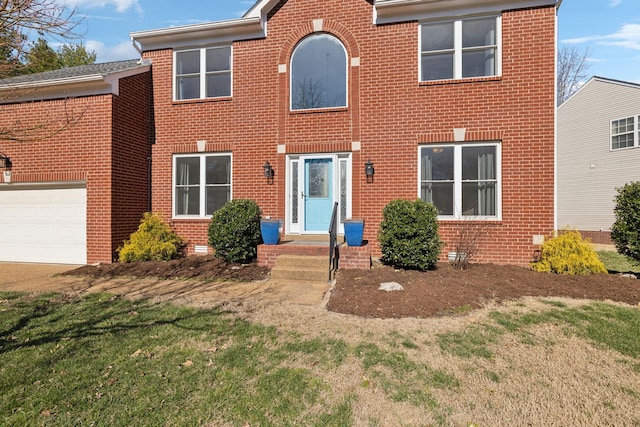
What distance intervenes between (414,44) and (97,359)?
8.83 meters

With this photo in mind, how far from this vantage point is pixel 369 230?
852cm

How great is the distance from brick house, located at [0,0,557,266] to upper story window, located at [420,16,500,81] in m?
0.03

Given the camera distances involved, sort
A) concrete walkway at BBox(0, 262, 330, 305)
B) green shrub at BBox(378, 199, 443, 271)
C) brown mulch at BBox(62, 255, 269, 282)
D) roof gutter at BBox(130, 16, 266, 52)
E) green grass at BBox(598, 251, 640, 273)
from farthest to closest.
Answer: roof gutter at BBox(130, 16, 266, 52) < green grass at BBox(598, 251, 640, 273) < brown mulch at BBox(62, 255, 269, 282) < green shrub at BBox(378, 199, 443, 271) < concrete walkway at BBox(0, 262, 330, 305)

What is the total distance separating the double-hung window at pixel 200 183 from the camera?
9.36 metres

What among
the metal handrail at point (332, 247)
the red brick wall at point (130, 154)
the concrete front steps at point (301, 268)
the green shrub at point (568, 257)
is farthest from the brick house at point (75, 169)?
the green shrub at point (568, 257)

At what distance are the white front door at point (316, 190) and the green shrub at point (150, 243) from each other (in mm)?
3070

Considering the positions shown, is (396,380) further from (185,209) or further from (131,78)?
(131,78)

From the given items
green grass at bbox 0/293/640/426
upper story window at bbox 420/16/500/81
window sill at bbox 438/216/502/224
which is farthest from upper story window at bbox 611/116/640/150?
green grass at bbox 0/293/640/426

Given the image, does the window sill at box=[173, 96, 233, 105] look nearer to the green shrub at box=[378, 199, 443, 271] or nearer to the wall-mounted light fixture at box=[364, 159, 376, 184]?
the wall-mounted light fixture at box=[364, 159, 376, 184]

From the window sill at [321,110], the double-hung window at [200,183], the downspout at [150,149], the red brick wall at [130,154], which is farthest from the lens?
the downspout at [150,149]

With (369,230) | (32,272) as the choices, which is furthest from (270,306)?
(32,272)

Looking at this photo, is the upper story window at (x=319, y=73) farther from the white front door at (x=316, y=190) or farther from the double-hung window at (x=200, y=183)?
the double-hung window at (x=200, y=183)

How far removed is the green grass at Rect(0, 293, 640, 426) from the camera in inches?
105

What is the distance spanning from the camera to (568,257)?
22.8 feet
